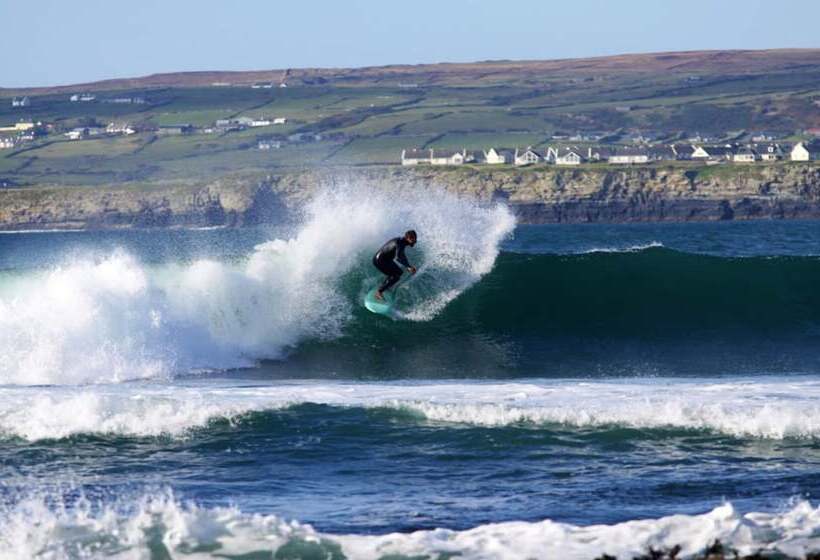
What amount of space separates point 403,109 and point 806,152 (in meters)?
42.0

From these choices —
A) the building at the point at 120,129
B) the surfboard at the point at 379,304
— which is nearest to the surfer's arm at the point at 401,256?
the surfboard at the point at 379,304

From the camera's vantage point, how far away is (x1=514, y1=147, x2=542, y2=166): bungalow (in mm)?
99500

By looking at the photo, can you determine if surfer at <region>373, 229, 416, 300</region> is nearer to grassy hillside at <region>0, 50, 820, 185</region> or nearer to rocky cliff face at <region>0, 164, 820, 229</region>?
rocky cliff face at <region>0, 164, 820, 229</region>

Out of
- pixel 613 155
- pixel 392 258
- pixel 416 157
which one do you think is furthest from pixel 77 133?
pixel 392 258

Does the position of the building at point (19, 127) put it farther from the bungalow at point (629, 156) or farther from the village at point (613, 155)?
the bungalow at point (629, 156)

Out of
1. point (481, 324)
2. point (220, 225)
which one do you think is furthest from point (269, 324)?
point (220, 225)

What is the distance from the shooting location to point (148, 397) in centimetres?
1323

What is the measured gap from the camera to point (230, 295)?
63.3 feet

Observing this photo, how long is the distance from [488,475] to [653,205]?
262 ft

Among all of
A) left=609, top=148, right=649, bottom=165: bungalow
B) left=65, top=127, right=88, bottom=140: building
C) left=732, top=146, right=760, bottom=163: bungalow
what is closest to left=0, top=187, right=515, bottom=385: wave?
left=609, top=148, right=649, bottom=165: bungalow

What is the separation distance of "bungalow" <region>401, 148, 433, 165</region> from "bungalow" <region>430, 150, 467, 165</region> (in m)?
0.30

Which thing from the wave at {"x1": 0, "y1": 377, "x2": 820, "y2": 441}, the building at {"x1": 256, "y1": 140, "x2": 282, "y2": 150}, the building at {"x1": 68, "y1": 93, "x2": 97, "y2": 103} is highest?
the building at {"x1": 68, "y1": 93, "x2": 97, "y2": 103}

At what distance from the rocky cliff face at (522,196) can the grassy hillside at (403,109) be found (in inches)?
429

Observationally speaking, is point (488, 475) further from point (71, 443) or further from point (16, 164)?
point (16, 164)
